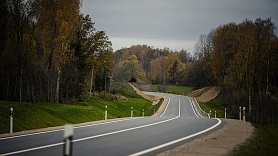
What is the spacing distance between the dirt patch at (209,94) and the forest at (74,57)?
640 cm

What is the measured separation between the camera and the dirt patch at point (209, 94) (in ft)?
270

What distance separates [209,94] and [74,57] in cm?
4599

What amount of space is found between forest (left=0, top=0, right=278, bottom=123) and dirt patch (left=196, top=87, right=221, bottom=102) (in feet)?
21.0

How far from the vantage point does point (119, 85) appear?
288ft

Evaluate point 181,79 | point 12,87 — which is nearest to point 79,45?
point 12,87

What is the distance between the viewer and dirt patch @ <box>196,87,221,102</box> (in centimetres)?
8219

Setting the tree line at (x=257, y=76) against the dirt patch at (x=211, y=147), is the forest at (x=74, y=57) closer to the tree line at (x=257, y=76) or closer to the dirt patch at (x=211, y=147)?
the tree line at (x=257, y=76)

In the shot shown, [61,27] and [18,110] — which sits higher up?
[61,27]

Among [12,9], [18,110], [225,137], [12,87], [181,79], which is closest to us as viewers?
[225,137]

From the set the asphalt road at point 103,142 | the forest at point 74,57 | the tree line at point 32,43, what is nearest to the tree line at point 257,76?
the forest at point 74,57

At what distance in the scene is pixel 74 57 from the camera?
46938mm

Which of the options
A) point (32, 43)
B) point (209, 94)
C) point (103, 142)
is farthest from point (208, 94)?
point (103, 142)

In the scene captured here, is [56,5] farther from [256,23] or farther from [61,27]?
[256,23]

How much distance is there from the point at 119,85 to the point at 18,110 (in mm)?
67964
